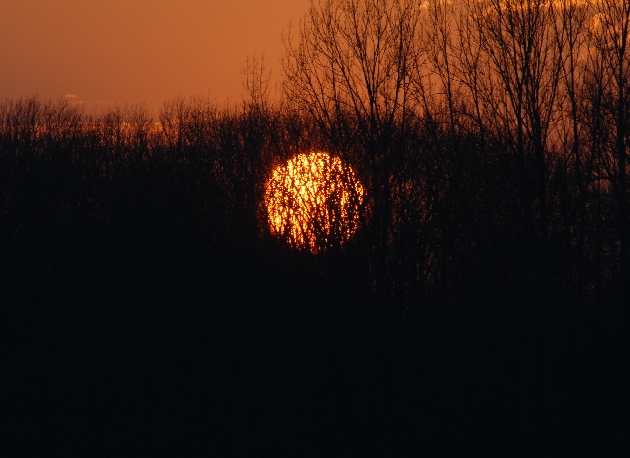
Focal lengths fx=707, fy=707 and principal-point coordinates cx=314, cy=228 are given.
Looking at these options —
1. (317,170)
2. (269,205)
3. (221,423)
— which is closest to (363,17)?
(317,170)

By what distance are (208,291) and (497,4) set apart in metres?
8.76

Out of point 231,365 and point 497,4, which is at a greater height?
A: point 497,4

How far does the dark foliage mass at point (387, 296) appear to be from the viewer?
12.3m

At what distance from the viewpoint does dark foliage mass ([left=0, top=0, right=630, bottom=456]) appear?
1233 centimetres

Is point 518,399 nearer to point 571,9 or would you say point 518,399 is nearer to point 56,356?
point 571,9

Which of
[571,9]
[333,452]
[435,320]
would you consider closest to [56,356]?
[333,452]

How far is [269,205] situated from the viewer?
553 inches

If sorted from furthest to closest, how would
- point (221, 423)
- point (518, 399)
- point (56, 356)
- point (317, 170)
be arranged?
point (56, 356) → point (221, 423) → point (317, 170) → point (518, 399)

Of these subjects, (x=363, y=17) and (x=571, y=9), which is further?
(x=571, y=9)

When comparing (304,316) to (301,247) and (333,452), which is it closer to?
(301,247)

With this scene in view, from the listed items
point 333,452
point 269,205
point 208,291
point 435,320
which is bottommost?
point 333,452

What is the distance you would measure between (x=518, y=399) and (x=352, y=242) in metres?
3.91

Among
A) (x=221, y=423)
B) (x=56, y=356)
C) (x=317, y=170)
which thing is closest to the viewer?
(x=317, y=170)

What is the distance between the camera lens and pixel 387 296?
12672 millimetres
